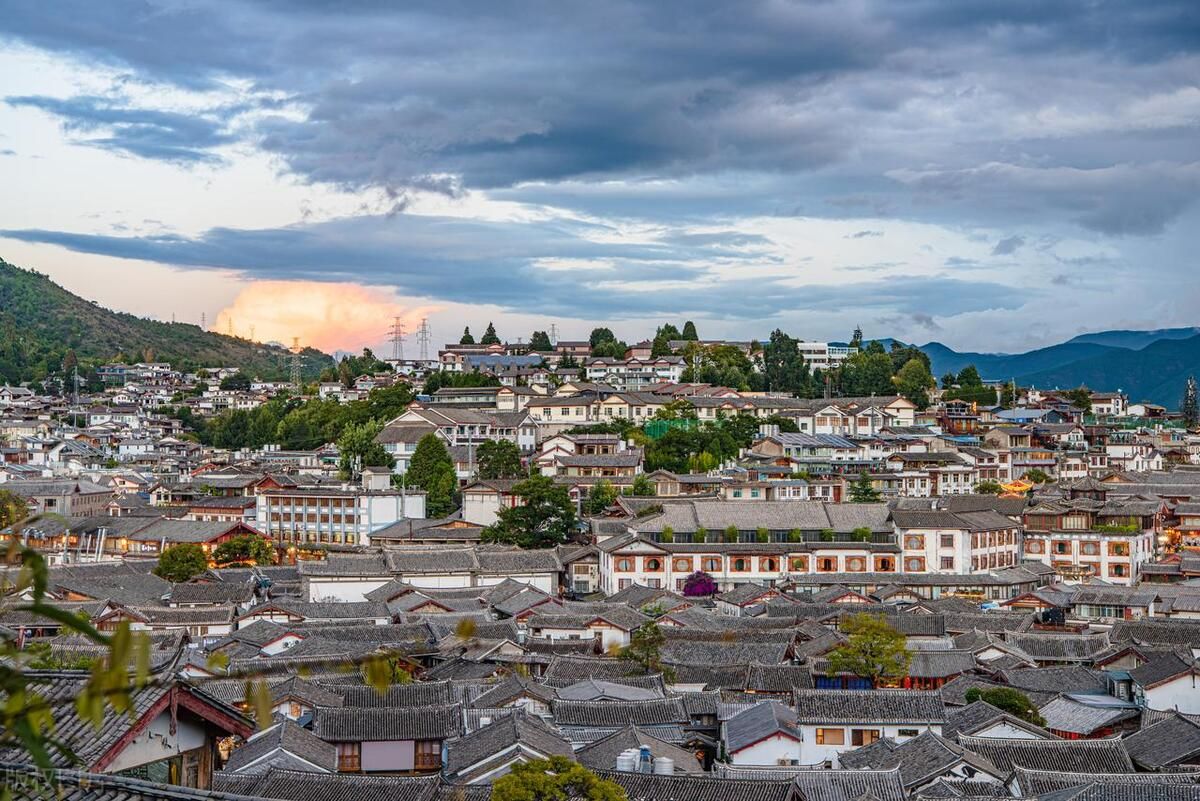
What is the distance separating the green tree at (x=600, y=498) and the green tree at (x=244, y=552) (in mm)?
11339

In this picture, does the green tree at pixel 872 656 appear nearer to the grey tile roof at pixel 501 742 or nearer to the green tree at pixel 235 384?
the grey tile roof at pixel 501 742

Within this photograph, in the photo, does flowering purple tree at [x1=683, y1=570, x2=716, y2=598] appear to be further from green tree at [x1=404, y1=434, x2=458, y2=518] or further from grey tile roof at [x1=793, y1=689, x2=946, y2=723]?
grey tile roof at [x1=793, y1=689, x2=946, y2=723]

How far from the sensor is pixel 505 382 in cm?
6606

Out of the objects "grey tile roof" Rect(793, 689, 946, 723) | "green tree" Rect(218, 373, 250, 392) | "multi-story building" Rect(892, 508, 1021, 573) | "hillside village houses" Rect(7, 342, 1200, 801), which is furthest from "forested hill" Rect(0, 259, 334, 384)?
"grey tile roof" Rect(793, 689, 946, 723)

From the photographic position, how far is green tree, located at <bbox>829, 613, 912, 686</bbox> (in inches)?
1041

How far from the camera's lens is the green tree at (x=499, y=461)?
49.8 meters

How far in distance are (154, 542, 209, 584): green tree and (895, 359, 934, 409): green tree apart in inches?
1542

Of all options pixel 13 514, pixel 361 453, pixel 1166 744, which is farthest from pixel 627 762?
pixel 361 453

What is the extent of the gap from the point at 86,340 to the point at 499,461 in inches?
3435

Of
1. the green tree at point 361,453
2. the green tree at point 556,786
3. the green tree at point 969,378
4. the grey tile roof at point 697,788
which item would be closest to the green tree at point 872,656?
the grey tile roof at point 697,788

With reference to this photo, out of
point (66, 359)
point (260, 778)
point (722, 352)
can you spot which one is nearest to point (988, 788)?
point (260, 778)

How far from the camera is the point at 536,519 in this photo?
44.1 metres

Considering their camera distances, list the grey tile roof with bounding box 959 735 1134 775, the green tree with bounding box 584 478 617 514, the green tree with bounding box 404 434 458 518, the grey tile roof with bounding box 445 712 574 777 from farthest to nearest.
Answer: the green tree with bounding box 404 434 458 518 < the green tree with bounding box 584 478 617 514 < the grey tile roof with bounding box 959 735 1134 775 < the grey tile roof with bounding box 445 712 574 777

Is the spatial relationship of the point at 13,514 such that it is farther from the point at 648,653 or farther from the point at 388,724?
the point at 648,653
